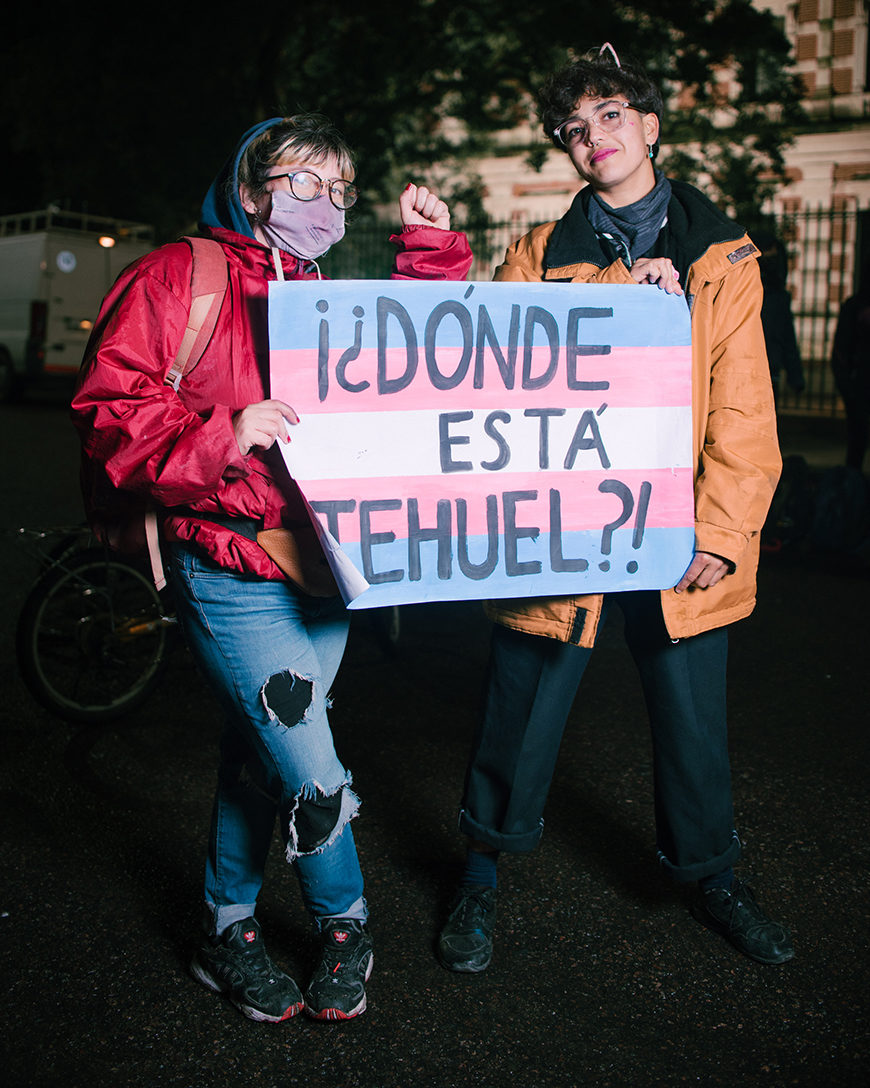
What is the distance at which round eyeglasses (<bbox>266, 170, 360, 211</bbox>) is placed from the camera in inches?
87.0

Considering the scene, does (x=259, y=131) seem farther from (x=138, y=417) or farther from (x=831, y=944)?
(x=831, y=944)

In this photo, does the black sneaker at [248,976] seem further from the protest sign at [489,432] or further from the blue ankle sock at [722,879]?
the blue ankle sock at [722,879]

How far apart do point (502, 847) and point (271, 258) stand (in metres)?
1.57

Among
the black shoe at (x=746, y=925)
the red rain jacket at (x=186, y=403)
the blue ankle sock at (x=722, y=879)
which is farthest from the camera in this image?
the blue ankle sock at (x=722, y=879)

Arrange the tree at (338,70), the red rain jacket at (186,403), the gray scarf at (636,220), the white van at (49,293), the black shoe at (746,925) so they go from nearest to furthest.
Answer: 1. the red rain jacket at (186,403)
2. the gray scarf at (636,220)
3. the black shoe at (746,925)
4. the tree at (338,70)
5. the white van at (49,293)

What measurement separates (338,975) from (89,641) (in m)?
2.41

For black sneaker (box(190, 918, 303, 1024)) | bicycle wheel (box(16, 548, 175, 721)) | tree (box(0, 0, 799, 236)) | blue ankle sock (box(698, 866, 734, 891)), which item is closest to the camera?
black sneaker (box(190, 918, 303, 1024))

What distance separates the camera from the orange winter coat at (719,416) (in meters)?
2.42

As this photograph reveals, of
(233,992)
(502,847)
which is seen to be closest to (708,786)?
(502,847)

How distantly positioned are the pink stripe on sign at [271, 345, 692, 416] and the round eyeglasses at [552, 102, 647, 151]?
0.59m

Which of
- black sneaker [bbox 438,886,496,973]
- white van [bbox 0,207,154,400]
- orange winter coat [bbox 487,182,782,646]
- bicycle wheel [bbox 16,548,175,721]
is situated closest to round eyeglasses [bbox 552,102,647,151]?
orange winter coat [bbox 487,182,782,646]

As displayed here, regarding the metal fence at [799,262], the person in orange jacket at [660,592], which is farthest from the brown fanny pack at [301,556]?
the metal fence at [799,262]

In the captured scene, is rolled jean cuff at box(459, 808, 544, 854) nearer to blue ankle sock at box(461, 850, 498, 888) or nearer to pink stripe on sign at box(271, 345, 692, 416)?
blue ankle sock at box(461, 850, 498, 888)

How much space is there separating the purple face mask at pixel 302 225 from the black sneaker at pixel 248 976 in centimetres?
159
